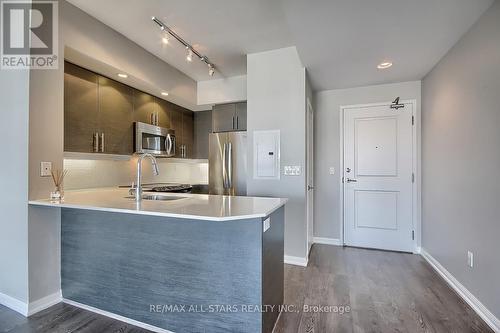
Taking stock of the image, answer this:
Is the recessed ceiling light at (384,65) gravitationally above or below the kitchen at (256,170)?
above

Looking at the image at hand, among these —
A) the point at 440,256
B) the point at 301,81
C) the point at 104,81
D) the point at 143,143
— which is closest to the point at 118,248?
the point at 143,143

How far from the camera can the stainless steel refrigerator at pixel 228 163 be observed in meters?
3.41

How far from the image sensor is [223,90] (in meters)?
3.95

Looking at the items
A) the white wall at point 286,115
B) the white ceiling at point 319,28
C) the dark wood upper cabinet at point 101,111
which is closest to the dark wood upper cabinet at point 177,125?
the dark wood upper cabinet at point 101,111

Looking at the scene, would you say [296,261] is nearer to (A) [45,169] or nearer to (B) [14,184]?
(A) [45,169]

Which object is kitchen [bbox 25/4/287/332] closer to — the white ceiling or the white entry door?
the white ceiling

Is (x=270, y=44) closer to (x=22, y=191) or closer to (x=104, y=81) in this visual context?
(x=104, y=81)

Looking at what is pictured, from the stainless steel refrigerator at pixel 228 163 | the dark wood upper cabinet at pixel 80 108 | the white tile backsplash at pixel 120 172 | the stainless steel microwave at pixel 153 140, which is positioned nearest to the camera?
the dark wood upper cabinet at pixel 80 108

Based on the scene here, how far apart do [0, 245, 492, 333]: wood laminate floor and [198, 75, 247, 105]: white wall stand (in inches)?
105

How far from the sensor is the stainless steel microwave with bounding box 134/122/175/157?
10.7ft

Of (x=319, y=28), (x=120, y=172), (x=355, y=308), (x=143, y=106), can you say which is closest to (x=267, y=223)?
(x=355, y=308)

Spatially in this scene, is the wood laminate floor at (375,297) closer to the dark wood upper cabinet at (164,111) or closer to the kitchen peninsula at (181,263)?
the kitchen peninsula at (181,263)

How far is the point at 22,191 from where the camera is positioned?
6.29 ft

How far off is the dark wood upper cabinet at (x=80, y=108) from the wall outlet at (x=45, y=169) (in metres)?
0.52
